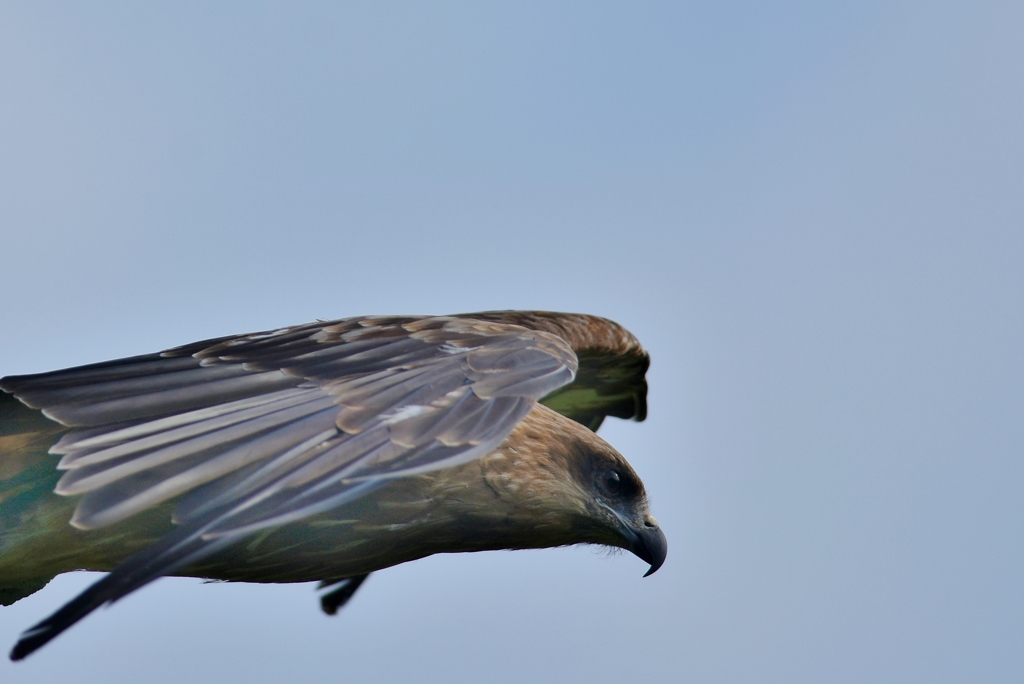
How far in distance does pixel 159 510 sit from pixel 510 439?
1.44 m

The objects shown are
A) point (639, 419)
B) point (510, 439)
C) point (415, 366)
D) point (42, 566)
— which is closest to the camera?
point (415, 366)

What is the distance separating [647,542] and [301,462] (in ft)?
7.72

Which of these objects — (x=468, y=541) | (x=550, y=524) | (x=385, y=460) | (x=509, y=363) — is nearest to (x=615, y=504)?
(x=550, y=524)

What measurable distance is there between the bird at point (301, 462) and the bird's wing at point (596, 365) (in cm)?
116

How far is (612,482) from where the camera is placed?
5.29 m

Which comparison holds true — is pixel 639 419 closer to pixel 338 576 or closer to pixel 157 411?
pixel 338 576

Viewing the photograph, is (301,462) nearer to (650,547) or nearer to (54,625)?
(54,625)

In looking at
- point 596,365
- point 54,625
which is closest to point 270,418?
point 54,625

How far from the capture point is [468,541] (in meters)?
4.80

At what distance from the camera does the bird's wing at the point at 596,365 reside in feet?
21.3

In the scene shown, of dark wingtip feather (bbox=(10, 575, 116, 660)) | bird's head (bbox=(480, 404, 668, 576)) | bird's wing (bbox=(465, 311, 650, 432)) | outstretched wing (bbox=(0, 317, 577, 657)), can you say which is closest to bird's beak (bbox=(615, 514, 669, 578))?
bird's head (bbox=(480, 404, 668, 576))

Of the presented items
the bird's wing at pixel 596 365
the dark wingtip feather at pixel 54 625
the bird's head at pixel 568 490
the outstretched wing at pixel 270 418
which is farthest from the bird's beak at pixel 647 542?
→ the dark wingtip feather at pixel 54 625

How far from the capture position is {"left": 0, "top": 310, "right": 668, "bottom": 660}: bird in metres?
3.22

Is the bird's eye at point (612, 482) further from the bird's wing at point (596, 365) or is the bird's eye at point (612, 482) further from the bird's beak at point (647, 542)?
the bird's wing at point (596, 365)
